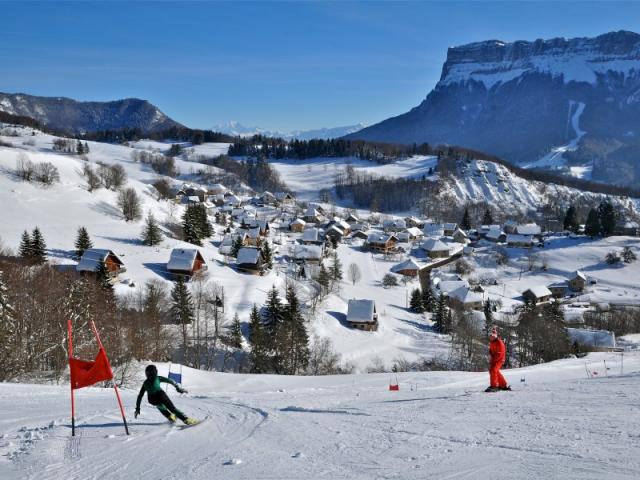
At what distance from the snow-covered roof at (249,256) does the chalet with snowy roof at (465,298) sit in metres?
21.2

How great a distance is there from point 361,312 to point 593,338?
667 inches

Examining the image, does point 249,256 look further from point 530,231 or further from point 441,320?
point 530,231

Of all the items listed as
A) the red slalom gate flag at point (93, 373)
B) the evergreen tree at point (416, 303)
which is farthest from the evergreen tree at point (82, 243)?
the red slalom gate flag at point (93, 373)

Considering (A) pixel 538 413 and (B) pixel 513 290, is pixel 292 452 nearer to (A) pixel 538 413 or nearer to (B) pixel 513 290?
(A) pixel 538 413

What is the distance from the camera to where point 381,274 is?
197 ft

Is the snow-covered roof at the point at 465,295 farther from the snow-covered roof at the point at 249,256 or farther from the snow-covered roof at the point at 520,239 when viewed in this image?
the snow-covered roof at the point at 520,239

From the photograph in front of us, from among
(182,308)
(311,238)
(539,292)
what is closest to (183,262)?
(182,308)

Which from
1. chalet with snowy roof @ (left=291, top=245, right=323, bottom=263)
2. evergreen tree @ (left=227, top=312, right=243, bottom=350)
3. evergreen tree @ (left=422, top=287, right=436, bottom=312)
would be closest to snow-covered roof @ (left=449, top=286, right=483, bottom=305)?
evergreen tree @ (left=422, top=287, right=436, bottom=312)

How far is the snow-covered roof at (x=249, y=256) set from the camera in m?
47.1


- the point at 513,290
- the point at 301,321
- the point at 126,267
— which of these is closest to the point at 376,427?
the point at 301,321

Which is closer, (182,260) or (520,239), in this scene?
(182,260)

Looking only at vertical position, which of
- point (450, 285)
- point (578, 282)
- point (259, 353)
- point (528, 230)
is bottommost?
point (259, 353)

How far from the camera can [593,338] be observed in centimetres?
3384

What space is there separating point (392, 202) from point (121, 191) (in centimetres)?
7700
